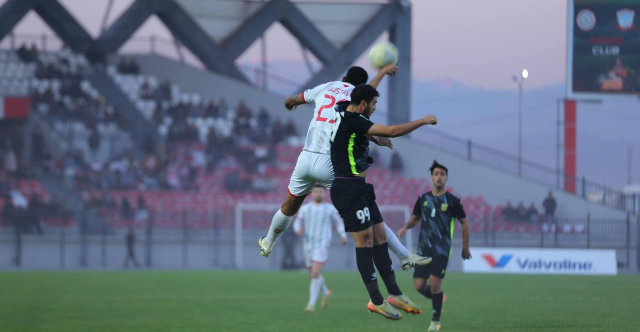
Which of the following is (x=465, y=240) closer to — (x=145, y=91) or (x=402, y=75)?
(x=402, y=75)

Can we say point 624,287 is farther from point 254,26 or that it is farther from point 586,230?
point 254,26

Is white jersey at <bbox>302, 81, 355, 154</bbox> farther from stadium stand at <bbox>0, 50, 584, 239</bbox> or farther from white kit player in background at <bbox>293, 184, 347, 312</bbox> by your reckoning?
stadium stand at <bbox>0, 50, 584, 239</bbox>

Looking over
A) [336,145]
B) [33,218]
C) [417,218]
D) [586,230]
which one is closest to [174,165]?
[33,218]

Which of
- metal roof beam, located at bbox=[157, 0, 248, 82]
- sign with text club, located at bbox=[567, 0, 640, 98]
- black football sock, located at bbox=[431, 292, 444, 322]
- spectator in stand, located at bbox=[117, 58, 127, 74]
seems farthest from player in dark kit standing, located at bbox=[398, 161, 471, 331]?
spectator in stand, located at bbox=[117, 58, 127, 74]

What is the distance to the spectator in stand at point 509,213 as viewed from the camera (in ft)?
100

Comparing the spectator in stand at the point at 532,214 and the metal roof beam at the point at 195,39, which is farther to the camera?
the metal roof beam at the point at 195,39

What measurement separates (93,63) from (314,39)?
978 cm

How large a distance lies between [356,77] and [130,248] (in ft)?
73.2

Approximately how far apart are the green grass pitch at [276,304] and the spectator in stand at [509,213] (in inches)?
215

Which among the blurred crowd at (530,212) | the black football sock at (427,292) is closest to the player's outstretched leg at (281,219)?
the black football sock at (427,292)

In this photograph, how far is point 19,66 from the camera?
38.1m

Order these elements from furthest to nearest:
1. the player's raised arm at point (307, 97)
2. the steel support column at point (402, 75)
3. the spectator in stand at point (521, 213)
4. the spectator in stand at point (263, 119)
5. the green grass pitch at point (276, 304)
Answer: the steel support column at point (402, 75), the spectator in stand at point (263, 119), the spectator in stand at point (521, 213), the green grass pitch at point (276, 304), the player's raised arm at point (307, 97)

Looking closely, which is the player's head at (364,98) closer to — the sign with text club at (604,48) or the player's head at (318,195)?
the player's head at (318,195)

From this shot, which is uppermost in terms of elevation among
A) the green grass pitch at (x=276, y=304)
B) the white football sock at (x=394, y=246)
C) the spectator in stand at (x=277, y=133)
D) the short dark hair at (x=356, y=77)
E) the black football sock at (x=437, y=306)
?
the spectator in stand at (x=277, y=133)
